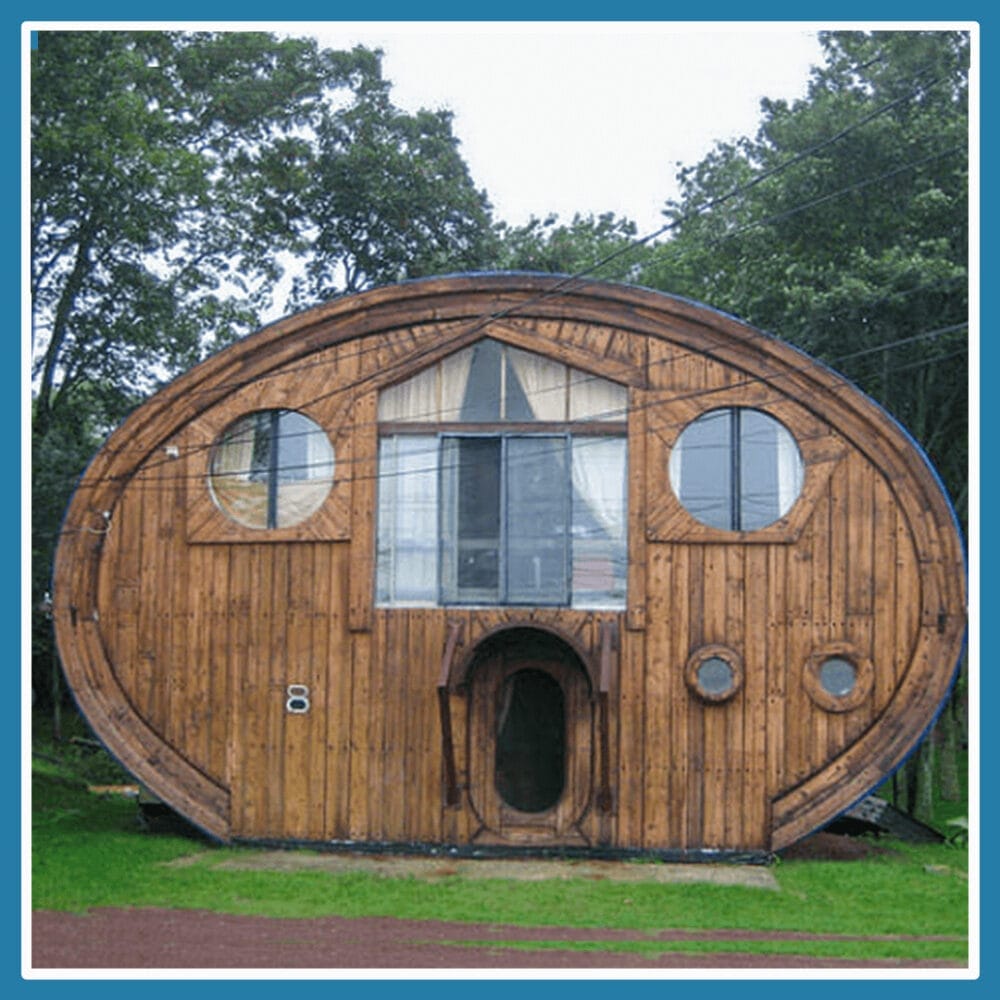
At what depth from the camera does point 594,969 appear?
443 inches

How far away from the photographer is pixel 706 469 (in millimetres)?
18234

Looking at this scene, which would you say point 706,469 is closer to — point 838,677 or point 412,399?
point 838,677

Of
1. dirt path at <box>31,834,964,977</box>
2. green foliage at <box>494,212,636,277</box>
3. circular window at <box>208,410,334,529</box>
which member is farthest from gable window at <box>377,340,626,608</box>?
green foliage at <box>494,212,636,277</box>

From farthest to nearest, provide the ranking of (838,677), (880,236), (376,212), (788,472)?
(376,212) → (880,236) → (788,472) → (838,677)

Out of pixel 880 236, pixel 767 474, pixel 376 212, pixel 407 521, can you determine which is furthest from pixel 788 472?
pixel 376 212

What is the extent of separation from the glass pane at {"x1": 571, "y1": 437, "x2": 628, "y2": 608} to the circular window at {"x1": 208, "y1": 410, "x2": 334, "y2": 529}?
3063 mm

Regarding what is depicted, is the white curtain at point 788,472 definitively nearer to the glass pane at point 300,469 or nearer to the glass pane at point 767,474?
the glass pane at point 767,474

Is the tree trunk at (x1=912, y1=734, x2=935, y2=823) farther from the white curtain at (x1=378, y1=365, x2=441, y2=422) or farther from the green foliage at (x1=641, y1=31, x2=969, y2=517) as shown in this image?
the white curtain at (x1=378, y1=365, x2=441, y2=422)

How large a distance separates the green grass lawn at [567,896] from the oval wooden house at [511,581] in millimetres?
1097

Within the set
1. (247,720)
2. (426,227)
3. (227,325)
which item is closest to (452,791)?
(247,720)

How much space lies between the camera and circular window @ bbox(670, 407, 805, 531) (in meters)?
18.1

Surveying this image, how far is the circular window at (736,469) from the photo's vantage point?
1814cm

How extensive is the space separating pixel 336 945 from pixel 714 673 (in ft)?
21.3

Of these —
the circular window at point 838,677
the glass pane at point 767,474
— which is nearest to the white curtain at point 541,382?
the glass pane at point 767,474
